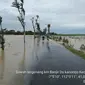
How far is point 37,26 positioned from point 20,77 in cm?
6862

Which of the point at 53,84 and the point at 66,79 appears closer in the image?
the point at 53,84

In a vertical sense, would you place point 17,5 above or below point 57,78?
above

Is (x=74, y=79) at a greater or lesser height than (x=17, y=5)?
lesser

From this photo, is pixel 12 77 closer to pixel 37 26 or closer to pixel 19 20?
pixel 19 20

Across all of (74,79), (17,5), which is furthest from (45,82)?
(17,5)

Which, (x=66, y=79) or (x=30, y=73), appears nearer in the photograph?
(x=66, y=79)

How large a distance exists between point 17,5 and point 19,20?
367cm

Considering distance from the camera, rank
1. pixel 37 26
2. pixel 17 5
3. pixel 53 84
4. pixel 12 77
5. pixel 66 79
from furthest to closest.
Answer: pixel 37 26 < pixel 17 5 < pixel 12 77 < pixel 66 79 < pixel 53 84

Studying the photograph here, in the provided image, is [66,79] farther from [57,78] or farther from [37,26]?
[37,26]

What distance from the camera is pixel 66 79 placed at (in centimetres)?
1251

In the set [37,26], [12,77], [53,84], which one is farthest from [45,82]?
[37,26]

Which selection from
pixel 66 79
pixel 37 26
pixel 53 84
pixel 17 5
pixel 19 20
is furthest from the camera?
pixel 37 26

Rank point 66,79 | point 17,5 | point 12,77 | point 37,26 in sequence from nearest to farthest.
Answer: point 66,79
point 12,77
point 17,5
point 37,26

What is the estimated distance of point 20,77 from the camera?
43.6ft
